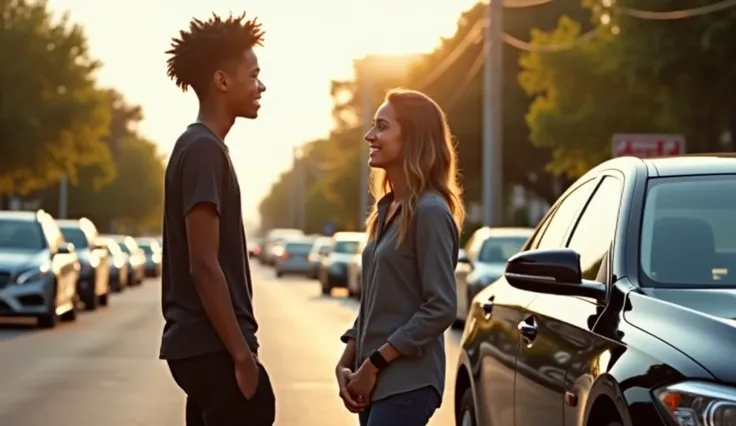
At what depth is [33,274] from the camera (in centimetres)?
2242

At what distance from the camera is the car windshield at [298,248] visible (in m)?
61.9

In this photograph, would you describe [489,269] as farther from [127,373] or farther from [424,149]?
[424,149]

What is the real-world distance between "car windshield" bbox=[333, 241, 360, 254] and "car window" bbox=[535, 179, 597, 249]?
34.7 metres

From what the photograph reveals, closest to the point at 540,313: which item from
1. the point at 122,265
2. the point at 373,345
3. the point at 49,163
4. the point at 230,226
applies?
the point at 373,345

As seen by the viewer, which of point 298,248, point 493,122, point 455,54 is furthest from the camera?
point 455,54

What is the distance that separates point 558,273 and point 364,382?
849mm

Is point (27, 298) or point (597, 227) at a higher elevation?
point (597, 227)

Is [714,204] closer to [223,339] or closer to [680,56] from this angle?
[223,339]

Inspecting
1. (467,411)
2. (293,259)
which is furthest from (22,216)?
(293,259)

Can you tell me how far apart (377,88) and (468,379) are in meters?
83.7

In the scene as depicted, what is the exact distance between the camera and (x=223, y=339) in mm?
4762

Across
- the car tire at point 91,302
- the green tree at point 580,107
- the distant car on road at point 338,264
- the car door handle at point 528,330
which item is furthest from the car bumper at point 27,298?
the green tree at point 580,107

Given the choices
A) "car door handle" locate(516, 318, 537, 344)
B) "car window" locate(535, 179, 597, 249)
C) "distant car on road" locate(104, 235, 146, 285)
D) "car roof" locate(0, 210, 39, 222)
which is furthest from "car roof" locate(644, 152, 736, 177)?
"distant car on road" locate(104, 235, 146, 285)

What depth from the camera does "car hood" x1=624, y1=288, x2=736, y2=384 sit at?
15.4 ft
